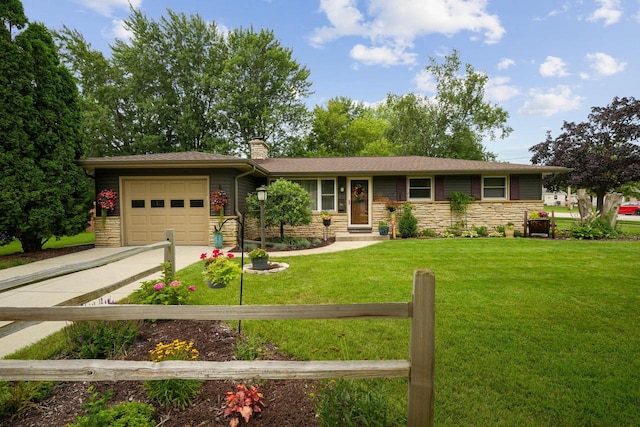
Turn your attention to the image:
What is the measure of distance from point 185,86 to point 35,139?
1548 centimetres

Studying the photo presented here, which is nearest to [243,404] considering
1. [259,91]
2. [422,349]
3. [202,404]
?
[202,404]

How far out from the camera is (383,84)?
24125 mm

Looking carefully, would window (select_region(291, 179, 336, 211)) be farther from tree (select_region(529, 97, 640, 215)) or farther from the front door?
tree (select_region(529, 97, 640, 215))

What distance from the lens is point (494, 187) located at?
39.2 feet

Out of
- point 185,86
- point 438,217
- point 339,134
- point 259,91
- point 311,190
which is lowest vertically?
point 438,217

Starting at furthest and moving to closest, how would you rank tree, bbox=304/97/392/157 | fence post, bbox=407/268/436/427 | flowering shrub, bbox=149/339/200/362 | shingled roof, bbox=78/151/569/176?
tree, bbox=304/97/392/157, shingled roof, bbox=78/151/569/176, flowering shrub, bbox=149/339/200/362, fence post, bbox=407/268/436/427

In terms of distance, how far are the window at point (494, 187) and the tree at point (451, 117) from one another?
13115mm

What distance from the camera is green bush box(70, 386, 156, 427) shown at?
70.1 inches

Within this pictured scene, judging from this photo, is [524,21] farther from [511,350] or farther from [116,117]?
[116,117]

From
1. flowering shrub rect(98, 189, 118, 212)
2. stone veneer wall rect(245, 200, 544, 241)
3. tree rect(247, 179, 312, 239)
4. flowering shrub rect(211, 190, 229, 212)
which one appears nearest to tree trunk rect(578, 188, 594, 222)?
stone veneer wall rect(245, 200, 544, 241)

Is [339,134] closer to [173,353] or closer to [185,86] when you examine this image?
[185,86]

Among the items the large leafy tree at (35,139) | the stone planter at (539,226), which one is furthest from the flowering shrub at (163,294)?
the stone planter at (539,226)

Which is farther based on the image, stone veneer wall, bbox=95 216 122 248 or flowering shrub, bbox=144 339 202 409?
stone veneer wall, bbox=95 216 122 248

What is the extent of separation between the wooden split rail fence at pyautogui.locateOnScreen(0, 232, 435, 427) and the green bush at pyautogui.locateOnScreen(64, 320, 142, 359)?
1119mm
